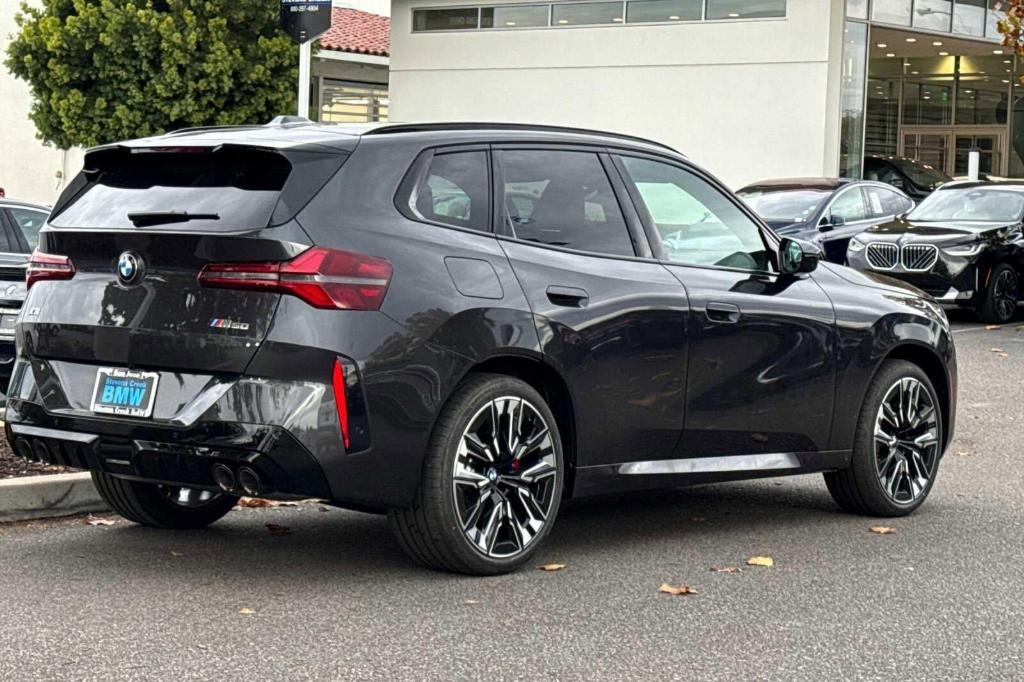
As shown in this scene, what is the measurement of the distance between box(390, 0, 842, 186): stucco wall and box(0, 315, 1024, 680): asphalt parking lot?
24.4 m

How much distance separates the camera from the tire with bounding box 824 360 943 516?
769 cm

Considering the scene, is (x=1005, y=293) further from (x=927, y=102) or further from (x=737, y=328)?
(x=927, y=102)

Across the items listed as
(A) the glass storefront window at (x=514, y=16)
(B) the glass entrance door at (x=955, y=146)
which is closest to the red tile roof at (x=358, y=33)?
(A) the glass storefront window at (x=514, y=16)

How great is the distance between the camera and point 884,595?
6.15 meters

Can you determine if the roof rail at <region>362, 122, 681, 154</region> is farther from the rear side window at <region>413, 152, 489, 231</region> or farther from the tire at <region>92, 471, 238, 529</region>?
the tire at <region>92, 471, 238, 529</region>

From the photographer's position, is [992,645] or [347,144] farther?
[347,144]

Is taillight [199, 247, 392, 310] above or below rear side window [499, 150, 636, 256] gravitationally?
below

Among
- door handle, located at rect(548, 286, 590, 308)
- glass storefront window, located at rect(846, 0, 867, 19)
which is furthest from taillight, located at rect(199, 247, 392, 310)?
glass storefront window, located at rect(846, 0, 867, 19)

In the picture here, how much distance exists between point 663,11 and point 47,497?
27.9 meters

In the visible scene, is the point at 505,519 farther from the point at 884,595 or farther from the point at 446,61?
the point at 446,61

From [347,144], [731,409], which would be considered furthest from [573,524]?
[347,144]

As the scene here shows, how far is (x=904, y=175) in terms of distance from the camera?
1222 inches

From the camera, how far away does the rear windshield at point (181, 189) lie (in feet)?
19.4

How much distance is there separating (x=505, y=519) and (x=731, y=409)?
1280 mm
